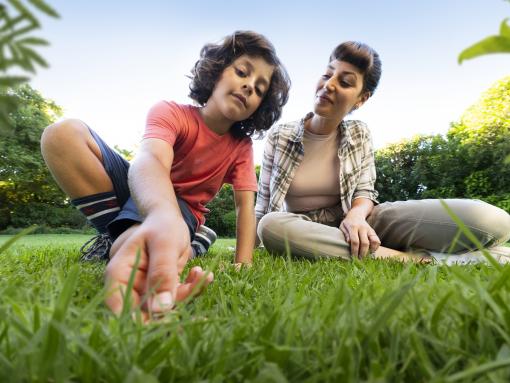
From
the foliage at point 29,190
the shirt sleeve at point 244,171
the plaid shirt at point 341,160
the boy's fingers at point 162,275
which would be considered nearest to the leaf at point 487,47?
the boy's fingers at point 162,275

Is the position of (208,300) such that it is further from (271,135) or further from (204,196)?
(271,135)

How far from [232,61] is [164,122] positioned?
0.67 m

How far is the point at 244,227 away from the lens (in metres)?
2.29

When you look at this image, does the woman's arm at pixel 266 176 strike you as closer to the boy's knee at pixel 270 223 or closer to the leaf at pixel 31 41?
the boy's knee at pixel 270 223

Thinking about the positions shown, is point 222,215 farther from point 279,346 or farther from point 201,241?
point 279,346

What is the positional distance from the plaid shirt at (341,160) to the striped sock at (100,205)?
1.18 meters

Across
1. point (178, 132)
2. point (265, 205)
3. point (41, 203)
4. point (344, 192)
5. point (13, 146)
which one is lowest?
point (41, 203)

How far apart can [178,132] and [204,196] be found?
19.7 inches

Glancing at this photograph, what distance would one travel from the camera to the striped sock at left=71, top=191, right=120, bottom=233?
2.05 metres

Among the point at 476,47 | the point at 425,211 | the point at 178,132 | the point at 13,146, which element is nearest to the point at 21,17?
the point at 476,47

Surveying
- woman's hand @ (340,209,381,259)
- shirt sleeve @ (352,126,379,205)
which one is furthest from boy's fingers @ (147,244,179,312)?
shirt sleeve @ (352,126,379,205)

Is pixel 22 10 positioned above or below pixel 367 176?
above

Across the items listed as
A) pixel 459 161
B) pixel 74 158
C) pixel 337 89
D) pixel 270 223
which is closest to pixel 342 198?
pixel 270 223

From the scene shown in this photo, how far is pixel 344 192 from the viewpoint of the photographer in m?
2.82
